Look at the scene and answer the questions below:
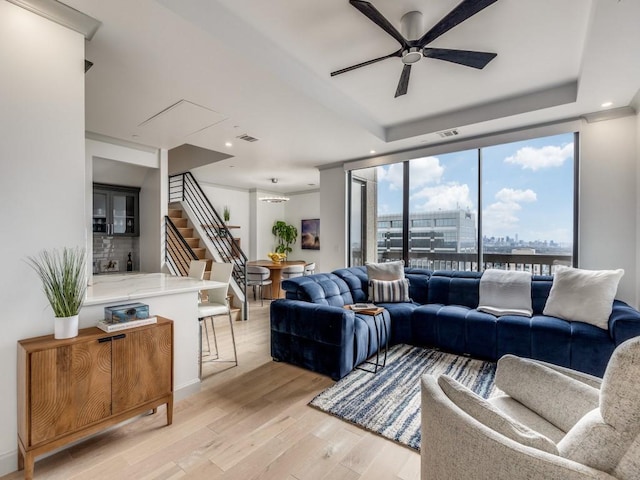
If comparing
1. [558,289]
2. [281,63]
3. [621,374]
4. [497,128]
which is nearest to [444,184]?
[497,128]

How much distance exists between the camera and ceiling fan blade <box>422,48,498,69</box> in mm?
2423

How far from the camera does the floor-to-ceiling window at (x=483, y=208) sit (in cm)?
396

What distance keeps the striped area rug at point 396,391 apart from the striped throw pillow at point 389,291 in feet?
2.30

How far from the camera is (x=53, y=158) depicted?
6.46 ft

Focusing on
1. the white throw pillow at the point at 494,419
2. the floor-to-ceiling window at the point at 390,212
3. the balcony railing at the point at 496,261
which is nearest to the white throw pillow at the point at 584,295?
the balcony railing at the point at 496,261

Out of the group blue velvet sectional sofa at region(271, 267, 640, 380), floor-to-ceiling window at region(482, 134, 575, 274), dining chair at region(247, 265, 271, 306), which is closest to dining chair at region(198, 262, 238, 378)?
blue velvet sectional sofa at region(271, 267, 640, 380)

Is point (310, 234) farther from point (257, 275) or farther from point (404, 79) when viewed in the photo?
point (404, 79)

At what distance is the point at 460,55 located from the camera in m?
2.48

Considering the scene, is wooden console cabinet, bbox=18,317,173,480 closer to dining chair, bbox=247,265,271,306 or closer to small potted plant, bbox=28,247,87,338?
small potted plant, bbox=28,247,87,338

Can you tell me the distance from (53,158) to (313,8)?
1991mm

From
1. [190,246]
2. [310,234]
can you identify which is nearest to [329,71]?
[190,246]

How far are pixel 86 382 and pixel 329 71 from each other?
312 cm

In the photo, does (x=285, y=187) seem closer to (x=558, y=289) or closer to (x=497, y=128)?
(x=497, y=128)

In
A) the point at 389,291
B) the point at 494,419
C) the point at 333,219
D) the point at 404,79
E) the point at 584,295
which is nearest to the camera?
the point at 494,419
